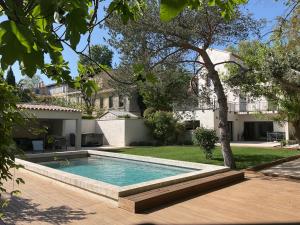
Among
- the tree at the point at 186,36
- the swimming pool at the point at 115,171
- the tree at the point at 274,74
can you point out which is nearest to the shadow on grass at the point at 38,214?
the swimming pool at the point at 115,171

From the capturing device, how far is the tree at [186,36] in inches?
531

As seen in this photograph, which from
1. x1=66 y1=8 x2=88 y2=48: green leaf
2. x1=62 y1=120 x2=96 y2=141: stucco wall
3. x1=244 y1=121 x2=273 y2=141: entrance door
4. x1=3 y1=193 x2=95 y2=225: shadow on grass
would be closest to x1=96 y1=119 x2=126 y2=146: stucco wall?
x1=62 y1=120 x2=96 y2=141: stucco wall

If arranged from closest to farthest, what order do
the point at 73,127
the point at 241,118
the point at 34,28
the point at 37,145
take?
the point at 34,28, the point at 37,145, the point at 73,127, the point at 241,118

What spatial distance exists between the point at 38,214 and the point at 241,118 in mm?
30041

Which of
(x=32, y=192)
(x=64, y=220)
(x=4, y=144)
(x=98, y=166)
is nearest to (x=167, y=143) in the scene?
(x=98, y=166)

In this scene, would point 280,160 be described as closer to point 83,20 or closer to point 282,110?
point 282,110

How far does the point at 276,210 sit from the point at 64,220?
453cm

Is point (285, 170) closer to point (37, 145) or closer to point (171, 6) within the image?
point (171, 6)

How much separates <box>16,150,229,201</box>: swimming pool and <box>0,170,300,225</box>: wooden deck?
0.92ft

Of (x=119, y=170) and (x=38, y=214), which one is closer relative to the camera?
(x=38, y=214)

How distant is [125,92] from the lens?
18094 mm

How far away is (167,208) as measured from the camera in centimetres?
791

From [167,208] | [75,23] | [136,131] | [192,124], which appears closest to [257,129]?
[192,124]

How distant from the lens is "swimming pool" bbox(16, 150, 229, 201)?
8.70m
